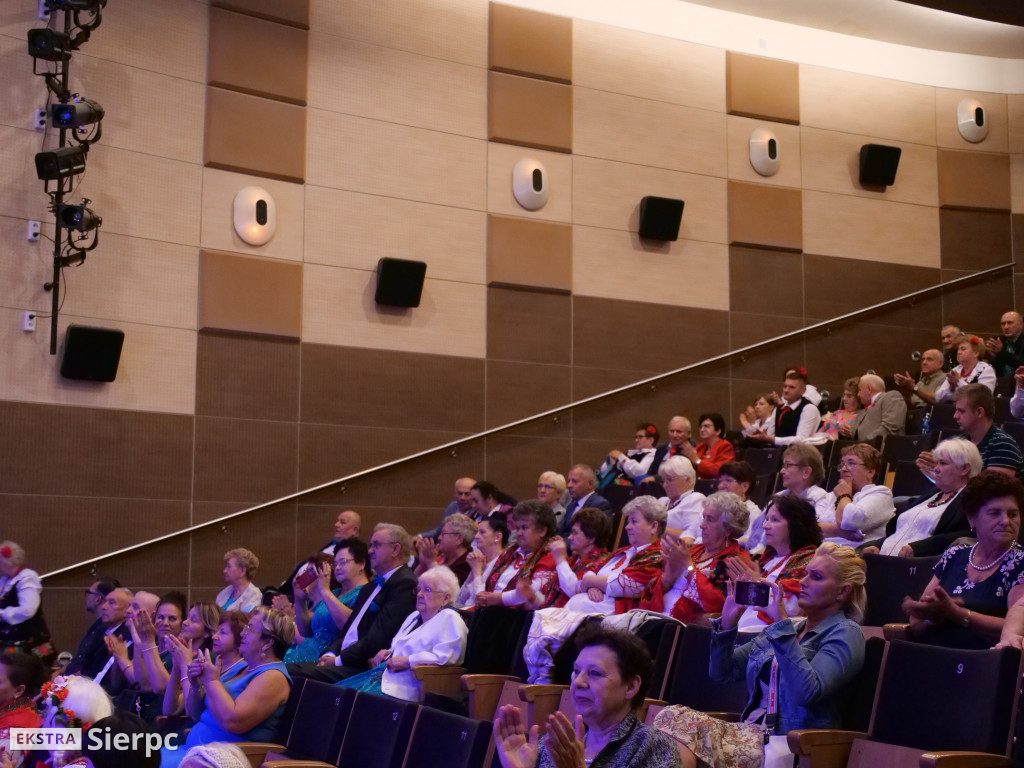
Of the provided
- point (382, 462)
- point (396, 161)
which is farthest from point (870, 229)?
point (382, 462)

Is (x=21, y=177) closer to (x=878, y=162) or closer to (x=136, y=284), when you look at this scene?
(x=136, y=284)

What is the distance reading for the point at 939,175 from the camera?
823 centimetres

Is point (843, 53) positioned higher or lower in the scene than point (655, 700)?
higher

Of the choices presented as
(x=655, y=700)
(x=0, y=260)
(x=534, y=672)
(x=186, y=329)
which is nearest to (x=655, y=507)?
(x=534, y=672)

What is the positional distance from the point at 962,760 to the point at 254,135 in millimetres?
5280

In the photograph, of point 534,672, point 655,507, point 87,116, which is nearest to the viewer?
point 534,672

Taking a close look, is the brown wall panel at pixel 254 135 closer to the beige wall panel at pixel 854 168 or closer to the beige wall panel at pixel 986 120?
the beige wall panel at pixel 854 168

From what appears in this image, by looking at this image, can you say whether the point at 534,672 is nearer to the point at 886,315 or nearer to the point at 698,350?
the point at 698,350

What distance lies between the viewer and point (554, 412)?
23.3 feet

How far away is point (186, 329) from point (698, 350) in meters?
3.21

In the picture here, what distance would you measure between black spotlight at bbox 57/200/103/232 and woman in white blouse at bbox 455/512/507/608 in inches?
93.2

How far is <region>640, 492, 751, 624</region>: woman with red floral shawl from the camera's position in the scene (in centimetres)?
346

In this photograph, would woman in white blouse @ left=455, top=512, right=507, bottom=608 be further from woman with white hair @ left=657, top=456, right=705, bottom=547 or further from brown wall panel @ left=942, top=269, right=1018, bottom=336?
brown wall panel @ left=942, top=269, right=1018, bottom=336

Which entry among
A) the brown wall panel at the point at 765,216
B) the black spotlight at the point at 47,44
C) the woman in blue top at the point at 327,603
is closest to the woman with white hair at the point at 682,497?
the woman in blue top at the point at 327,603
